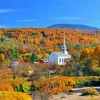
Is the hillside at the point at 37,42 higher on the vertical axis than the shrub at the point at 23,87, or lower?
higher

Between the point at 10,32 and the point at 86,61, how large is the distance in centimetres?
7882

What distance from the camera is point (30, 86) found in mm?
41344

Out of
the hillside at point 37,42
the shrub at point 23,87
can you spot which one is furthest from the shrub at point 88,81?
the hillside at point 37,42

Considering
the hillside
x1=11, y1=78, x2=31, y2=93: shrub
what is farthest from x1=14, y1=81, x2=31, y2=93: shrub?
the hillside

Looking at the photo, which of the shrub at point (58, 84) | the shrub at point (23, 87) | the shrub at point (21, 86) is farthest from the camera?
the shrub at point (23, 87)

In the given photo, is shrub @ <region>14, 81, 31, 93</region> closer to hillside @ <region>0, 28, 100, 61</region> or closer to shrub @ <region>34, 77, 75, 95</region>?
shrub @ <region>34, 77, 75, 95</region>

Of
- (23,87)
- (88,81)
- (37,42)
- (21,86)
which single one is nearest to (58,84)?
(23,87)

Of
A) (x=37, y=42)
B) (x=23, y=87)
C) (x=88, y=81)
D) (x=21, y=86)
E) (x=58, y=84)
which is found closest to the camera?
(x=21, y=86)

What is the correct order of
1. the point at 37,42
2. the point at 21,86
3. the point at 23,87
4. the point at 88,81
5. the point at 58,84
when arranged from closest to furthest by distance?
1. the point at 21,86
2. the point at 23,87
3. the point at 58,84
4. the point at 88,81
5. the point at 37,42

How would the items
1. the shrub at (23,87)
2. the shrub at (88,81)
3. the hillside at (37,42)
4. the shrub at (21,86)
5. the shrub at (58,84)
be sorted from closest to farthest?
the shrub at (58,84) < the shrub at (21,86) < the shrub at (23,87) < the shrub at (88,81) < the hillside at (37,42)

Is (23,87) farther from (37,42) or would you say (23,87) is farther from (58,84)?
(37,42)

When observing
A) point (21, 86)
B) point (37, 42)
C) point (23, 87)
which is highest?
point (37, 42)

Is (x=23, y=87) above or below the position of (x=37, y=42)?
below

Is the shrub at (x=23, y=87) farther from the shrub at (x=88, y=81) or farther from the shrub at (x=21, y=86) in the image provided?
the shrub at (x=88, y=81)
